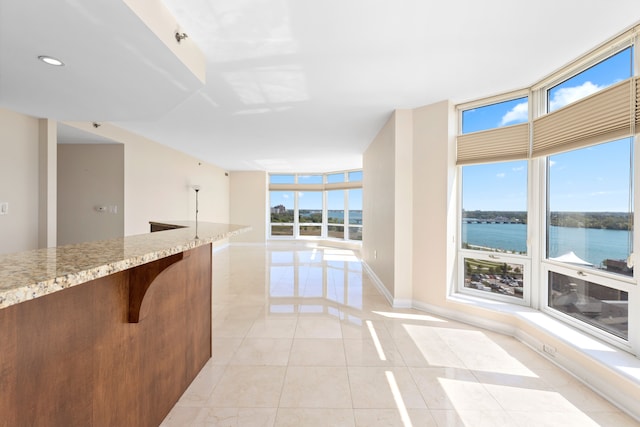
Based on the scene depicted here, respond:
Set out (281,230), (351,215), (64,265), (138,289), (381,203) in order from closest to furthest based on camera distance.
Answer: (64,265) < (138,289) < (381,203) < (351,215) < (281,230)

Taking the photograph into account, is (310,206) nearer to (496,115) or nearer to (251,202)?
(251,202)

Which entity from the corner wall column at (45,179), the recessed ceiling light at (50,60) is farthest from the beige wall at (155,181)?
the recessed ceiling light at (50,60)

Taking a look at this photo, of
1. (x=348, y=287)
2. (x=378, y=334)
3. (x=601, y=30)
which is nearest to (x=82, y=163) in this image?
(x=348, y=287)

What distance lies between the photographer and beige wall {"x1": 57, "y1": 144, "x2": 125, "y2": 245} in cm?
484

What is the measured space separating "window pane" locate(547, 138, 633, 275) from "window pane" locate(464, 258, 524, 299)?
434 millimetres

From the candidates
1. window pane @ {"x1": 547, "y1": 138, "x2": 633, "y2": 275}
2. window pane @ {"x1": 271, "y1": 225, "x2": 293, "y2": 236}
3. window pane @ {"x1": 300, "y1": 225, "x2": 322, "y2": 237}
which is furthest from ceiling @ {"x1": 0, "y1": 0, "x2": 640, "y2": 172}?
window pane @ {"x1": 271, "y1": 225, "x2": 293, "y2": 236}

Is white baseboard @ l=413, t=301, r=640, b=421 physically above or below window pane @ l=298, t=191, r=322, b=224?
below

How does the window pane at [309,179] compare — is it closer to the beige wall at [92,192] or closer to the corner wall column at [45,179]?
the beige wall at [92,192]

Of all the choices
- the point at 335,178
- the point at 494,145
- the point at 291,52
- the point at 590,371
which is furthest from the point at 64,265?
the point at 335,178

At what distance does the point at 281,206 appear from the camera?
10.5 meters

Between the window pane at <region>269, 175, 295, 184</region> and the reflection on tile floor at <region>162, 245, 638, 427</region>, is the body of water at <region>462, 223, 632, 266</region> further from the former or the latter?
the window pane at <region>269, 175, 295, 184</region>

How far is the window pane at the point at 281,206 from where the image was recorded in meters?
10.4

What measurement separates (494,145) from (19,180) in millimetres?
5749

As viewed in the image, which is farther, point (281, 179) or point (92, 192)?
point (281, 179)
